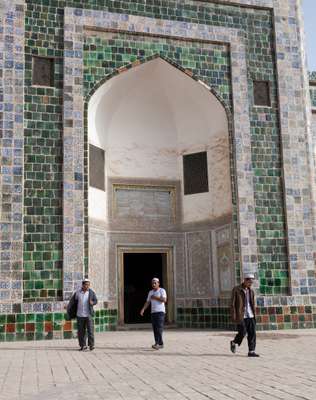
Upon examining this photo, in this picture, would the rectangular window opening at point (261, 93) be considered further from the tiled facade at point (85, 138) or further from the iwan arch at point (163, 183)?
the iwan arch at point (163, 183)

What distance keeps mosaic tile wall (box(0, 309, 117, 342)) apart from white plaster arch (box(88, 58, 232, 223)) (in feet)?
8.33

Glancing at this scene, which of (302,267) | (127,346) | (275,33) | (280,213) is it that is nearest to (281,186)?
(280,213)

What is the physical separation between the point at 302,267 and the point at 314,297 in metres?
0.65

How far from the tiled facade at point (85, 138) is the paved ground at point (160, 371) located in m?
1.71

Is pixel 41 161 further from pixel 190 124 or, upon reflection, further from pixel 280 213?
pixel 280 213

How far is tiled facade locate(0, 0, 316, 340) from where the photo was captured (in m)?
10.3

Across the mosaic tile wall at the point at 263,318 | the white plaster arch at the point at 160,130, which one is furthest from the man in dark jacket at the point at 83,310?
the mosaic tile wall at the point at 263,318

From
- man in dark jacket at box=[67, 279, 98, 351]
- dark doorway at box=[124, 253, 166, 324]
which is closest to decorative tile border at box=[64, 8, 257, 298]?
man in dark jacket at box=[67, 279, 98, 351]

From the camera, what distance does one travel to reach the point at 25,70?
10.9m

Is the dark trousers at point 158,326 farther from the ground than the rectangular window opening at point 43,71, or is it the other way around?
the rectangular window opening at point 43,71

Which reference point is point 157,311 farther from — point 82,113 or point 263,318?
point 82,113

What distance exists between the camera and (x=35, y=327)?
9984 mm

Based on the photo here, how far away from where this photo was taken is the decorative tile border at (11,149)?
1004cm

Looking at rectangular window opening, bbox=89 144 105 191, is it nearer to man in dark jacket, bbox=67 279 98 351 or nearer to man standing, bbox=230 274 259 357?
man in dark jacket, bbox=67 279 98 351
